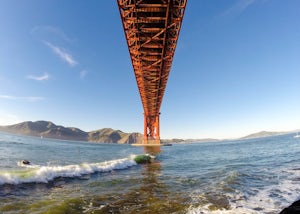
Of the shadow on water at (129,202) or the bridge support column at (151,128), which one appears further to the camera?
the bridge support column at (151,128)

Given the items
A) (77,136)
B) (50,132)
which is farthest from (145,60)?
(77,136)

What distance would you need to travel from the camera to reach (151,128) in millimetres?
59844

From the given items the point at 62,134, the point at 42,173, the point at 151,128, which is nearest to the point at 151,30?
the point at 42,173

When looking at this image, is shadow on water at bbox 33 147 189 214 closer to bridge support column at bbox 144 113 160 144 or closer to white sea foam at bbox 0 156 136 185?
white sea foam at bbox 0 156 136 185

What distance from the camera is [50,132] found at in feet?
476

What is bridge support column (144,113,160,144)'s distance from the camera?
53.0 m

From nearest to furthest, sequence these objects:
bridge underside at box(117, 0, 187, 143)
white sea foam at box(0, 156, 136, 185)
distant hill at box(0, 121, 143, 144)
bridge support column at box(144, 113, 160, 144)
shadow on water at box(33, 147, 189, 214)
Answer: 1. shadow on water at box(33, 147, 189, 214)
2. white sea foam at box(0, 156, 136, 185)
3. bridge underside at box(117, 0, 187, 143)
4. bridge support column at box(144, 113, 160, 144)
5. distant hill at box(0, 121, 143, 144)

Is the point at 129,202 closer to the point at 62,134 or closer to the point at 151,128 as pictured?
the point at 151,128

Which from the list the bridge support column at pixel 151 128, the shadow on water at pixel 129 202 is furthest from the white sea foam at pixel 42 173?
the bridge support column at pixel 151 128

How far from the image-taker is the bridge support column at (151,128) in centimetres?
5303

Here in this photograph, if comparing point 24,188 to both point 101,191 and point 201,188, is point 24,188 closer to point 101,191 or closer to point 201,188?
point 101,191

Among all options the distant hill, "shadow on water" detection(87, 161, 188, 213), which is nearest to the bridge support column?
"shadow on water" detection(87, 161, 188, 213)

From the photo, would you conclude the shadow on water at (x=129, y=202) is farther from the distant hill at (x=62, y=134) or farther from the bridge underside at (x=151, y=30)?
the distant hill at (x=62, y=134)

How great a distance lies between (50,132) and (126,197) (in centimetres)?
15399
